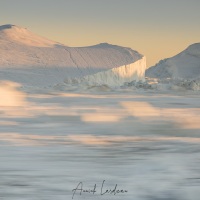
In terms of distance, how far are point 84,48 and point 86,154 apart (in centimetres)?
2088

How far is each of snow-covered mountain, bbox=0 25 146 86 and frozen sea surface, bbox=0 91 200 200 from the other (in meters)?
11.4

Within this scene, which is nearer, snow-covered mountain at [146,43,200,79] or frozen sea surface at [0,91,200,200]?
frozen sea surface at [0,91,200,200]

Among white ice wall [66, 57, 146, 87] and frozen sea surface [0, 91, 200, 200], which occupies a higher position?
frozen sea surface [0, 91, 200, 200]

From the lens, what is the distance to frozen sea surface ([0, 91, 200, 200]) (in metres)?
2.86

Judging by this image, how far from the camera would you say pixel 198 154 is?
159 inches

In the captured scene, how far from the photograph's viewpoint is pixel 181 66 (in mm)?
35312

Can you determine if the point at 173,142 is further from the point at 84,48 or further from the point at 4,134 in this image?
the point at 84,48
